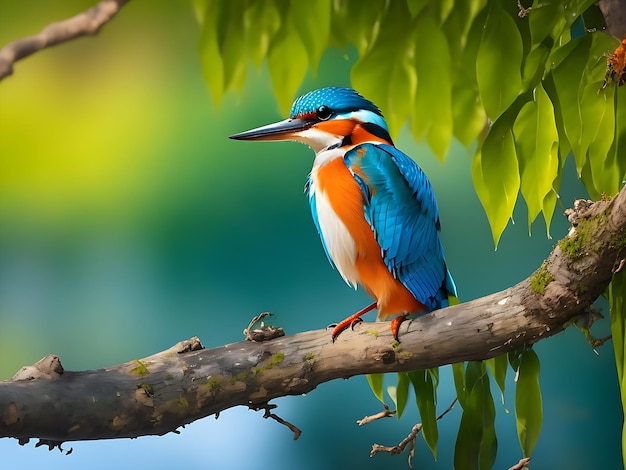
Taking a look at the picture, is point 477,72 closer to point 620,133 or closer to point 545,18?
point 545,18

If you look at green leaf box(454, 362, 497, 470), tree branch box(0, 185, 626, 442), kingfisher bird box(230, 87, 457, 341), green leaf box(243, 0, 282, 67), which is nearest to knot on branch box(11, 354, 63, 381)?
tree branch box(0, 185, 626, 442)

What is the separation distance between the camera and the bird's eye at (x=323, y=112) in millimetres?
1406

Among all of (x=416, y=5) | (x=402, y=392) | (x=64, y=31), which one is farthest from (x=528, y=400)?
(x=64, y=31)

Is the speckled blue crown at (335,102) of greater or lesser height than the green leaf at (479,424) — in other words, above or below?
above

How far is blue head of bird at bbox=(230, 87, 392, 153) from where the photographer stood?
55.1 inches

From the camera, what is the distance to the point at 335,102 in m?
1.40

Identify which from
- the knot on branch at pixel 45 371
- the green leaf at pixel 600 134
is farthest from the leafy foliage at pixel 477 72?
the knot on branch at pixel 45 371

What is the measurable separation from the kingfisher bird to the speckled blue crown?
0.08 m

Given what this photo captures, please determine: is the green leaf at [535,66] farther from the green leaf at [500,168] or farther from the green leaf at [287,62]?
the green leaf at [287,62]

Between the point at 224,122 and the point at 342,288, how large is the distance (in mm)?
441

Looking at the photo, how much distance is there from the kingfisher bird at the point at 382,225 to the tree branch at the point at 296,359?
0.10 m

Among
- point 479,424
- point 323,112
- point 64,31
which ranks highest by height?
point 64,31

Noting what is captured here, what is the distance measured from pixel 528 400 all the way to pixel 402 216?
38 centimetres

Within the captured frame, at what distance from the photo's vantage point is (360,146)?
4.41 feet
